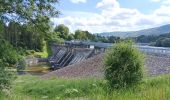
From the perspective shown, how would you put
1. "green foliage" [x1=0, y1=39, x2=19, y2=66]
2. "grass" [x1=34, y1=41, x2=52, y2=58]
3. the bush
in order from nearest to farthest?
"green foliage" [x1=0, y1=39, x2=19, y2=66] < the bush < "grass" [x1=34, y1=41, x2=52, y2=58]

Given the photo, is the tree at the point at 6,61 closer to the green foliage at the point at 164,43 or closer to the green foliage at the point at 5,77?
the green foliage at the point at 5,77

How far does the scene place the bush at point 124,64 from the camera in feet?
47.0

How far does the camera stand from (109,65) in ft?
48.9

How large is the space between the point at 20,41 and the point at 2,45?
1.81 m

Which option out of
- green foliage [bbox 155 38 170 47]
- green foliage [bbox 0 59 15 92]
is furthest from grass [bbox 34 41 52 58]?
green foliage [bbox 0 59 15 92]

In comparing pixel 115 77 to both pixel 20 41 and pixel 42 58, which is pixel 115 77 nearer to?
pixel 20 41

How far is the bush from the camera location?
14.3 meters

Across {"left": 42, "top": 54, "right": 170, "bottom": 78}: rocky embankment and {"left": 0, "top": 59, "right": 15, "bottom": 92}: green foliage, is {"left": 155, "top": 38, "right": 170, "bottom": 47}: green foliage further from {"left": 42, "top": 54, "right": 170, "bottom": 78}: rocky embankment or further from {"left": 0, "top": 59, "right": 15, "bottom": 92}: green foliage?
{"left": 0, "top": 59, "right": 15, "bottom": 92}: green foliage

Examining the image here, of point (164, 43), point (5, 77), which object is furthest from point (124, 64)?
point (164, 43)

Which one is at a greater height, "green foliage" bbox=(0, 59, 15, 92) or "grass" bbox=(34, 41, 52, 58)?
"green foliage" bbox=(0, 59, 15, 92)

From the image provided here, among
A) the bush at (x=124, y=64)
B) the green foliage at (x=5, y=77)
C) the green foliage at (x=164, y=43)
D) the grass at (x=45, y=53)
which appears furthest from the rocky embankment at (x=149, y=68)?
the grass at (x=45, y=53)

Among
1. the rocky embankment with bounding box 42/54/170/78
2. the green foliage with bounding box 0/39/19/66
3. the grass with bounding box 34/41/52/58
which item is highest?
the green foliage with bounding box 0/39/19/66

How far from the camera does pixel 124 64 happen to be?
14727 mm

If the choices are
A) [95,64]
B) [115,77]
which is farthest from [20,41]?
[95,64]
